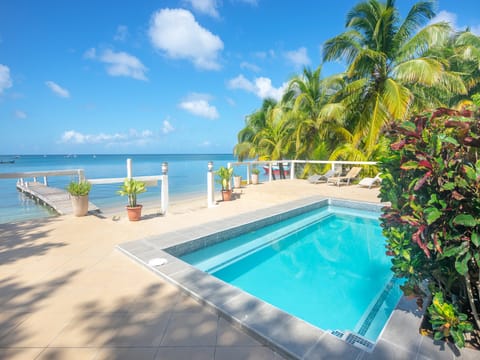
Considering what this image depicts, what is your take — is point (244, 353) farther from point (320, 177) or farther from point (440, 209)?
point (320, 177)

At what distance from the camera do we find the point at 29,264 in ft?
10.9

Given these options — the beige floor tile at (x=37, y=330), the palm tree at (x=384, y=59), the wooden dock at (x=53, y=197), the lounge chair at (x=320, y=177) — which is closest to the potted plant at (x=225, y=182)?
the wooden dock at (x=53, y=197)

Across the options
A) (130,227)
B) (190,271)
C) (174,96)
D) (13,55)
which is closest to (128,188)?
(130,227)

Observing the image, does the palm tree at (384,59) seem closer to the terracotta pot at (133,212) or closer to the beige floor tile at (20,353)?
the terracotta pot at (133,212)

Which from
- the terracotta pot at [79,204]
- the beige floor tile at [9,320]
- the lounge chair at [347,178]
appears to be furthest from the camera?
the lounge chair at [347,178]

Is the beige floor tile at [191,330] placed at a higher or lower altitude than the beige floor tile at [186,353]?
lower

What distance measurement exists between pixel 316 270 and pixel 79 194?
17.3ft

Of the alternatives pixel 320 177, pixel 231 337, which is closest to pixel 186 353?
pixel 231 337

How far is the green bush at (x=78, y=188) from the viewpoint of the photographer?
5.52 metres

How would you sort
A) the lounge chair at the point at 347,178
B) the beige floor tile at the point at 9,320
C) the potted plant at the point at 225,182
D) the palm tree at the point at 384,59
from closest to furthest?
the beige floor tile at the point at 9,320 → the potted plant at the point at 225,182 → the palm tree at the point at 384,59 → the lounge chair at the point at 347,178

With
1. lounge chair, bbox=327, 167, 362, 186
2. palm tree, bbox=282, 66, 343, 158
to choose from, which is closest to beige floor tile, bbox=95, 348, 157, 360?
lounge chair, bbox=327, 167, 362, 186

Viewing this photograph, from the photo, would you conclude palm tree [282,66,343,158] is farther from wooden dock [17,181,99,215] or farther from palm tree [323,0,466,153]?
wooden dock [17,181,99,215]

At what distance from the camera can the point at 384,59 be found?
34.7 feet

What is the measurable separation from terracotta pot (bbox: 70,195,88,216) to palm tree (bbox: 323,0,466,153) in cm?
1051
